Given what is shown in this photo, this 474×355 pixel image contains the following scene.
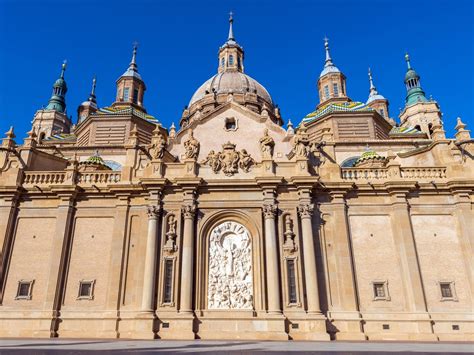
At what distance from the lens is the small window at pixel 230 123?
31688 millimetres

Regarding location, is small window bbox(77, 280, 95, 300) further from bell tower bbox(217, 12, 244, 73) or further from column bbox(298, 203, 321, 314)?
bell tower bbox(217, 12, 244, 73)

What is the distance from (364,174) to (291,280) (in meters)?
8.64

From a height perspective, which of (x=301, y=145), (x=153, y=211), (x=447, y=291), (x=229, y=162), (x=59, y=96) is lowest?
(x=447, y=291)

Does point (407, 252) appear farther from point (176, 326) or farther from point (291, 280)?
point (176, 326)

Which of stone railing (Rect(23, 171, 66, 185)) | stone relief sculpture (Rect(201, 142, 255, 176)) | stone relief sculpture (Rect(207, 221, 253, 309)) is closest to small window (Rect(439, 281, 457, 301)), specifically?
stone relief sculpture (Rect(207, 221, 253, 309))

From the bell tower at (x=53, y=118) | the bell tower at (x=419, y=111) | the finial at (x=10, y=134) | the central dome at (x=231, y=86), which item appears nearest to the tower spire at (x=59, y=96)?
the bell tower at (x=53, y=118)

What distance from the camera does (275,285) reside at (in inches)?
851

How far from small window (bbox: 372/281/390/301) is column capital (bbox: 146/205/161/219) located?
528 inches

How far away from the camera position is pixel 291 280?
2208cm

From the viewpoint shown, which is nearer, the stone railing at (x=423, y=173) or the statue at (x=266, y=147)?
the stone railing at (x=423, y=173)

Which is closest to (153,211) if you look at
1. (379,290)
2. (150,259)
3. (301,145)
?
(150,259)

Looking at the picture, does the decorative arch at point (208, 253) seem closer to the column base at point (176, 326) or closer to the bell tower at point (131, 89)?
the column base at point (176, 326)

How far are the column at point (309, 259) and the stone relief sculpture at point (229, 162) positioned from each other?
14.5ft

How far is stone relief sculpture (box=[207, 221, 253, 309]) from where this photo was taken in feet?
72.1
